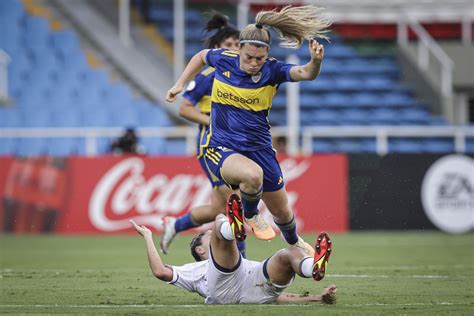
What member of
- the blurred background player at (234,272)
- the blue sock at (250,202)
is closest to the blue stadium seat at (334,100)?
the blue sock at (250,202)

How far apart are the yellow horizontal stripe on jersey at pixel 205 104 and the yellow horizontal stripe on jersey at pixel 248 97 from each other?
2.01 meters

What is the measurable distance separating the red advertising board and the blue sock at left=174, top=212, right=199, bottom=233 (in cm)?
666

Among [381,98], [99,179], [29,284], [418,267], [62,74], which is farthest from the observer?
[381,98]

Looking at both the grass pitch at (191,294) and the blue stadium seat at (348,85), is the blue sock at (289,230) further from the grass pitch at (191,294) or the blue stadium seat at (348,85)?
the blue stadium seat at (348,85)

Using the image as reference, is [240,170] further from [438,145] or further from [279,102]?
[279,102]

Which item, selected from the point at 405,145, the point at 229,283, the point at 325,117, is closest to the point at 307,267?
the point at 229,283

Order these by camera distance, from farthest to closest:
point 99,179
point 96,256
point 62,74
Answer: point 62,74
point 99,179
point 96,256

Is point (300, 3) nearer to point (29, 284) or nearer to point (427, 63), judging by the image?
point (427, 63)

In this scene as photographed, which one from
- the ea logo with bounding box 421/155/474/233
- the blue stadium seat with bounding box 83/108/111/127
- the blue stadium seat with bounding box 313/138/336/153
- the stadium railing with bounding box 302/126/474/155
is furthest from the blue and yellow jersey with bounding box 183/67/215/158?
the blue stadium seat with bounding box 83/108/111/127

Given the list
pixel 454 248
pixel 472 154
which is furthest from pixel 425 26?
pixel 454 248

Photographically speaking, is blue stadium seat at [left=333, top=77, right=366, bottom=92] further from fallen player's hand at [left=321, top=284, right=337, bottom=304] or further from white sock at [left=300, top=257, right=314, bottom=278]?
white sock at [left=300, top=257, right=314, bottom=278]

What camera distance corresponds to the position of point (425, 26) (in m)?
28.0

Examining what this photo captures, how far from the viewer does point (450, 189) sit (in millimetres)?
18609

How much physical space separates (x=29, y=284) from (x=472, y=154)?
10.8 m
